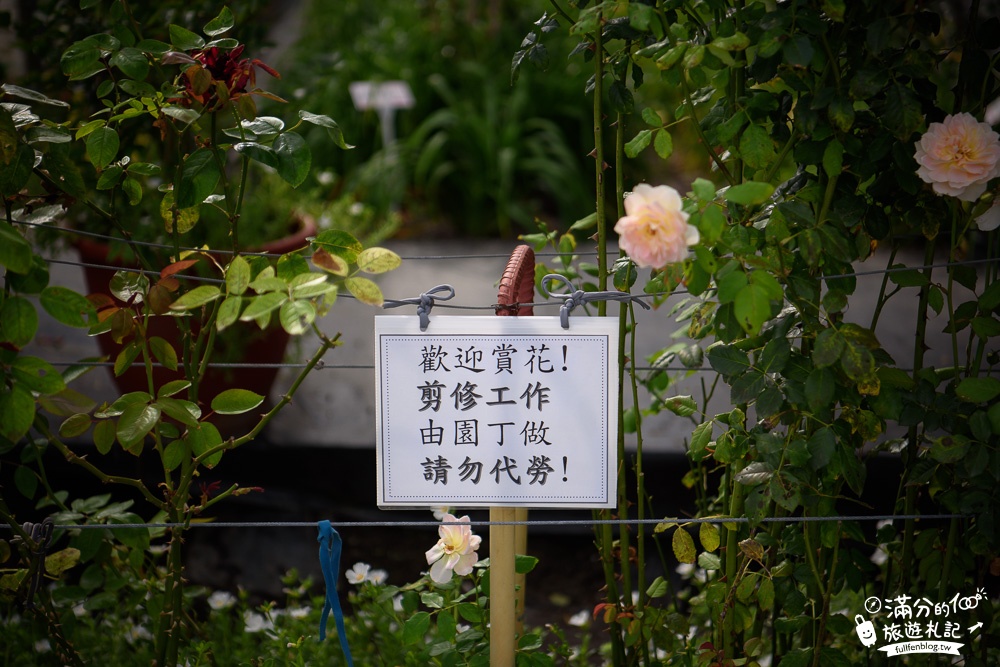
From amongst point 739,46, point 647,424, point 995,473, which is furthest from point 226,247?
point 995,473

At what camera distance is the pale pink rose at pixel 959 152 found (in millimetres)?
965

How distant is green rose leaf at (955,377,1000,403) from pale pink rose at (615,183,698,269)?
1.30ft

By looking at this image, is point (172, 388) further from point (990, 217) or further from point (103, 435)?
point (990, 217)

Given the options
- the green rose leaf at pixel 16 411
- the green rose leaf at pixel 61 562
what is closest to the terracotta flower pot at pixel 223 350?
the green rose leaf at pixel 61 562

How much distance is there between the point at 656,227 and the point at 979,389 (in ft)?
1.44

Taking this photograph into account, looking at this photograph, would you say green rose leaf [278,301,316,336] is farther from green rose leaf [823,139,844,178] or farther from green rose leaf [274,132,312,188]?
green rose leaf [823,139,844,178]

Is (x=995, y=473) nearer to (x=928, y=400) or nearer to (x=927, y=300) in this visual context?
(x=928, y=400)

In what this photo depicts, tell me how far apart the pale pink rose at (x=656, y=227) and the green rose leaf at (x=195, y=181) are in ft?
1.56

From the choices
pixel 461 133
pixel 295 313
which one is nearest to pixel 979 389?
pixel 295 313

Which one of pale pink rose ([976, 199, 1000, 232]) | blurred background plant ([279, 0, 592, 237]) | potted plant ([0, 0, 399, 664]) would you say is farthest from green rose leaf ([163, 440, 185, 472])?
blurred background plant ([279, 0, 592, 237])

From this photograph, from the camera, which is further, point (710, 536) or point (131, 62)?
point (710, 536)

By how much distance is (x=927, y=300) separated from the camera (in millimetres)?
1146

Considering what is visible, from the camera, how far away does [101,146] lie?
3.46 ft

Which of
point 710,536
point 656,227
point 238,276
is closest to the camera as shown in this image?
point 656,227
